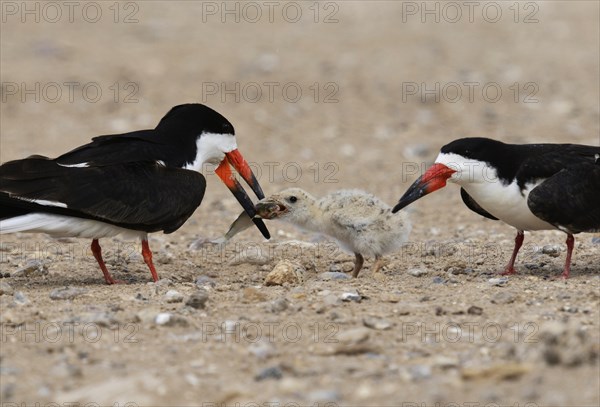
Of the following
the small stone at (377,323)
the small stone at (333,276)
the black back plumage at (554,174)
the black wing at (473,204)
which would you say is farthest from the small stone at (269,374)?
the black wing at (473,204)

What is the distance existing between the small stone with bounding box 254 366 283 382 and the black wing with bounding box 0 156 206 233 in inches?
Answer: 103

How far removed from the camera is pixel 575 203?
7.70m

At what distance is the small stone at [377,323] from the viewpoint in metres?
6.37

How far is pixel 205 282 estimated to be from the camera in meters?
8.16

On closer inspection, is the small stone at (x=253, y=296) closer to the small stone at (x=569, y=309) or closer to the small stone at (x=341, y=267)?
the small stone at (x=341, y=267)

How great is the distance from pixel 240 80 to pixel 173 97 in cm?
123

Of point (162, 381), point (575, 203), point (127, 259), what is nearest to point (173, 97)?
point (127, 259)

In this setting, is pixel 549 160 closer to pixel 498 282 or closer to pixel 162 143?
pixel 498 282

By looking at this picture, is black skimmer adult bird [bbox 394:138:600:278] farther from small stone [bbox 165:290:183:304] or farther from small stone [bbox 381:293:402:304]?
small stone [bbox 165:290:183:304]

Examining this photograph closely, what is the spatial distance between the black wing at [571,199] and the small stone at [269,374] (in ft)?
9.62

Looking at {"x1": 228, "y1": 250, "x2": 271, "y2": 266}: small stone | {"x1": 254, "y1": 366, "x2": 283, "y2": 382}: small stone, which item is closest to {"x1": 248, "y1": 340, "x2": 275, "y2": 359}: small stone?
{"x1": 254, "y1": 366, "x2": 283, "y2": 382}: small stone

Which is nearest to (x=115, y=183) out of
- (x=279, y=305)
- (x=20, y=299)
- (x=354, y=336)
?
(x=20, y=299)

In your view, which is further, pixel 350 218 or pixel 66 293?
pixel 350 218

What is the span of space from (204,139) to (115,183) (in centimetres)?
122
